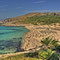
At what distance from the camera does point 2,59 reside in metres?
21.2

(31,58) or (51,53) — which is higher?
(51,53)

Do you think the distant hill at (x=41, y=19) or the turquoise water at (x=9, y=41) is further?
the distant hill at (x=41, y=19)

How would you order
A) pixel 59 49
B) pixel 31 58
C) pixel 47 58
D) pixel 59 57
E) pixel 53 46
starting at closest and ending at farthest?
1. pixel 59 57
2. pixel 47 58
3. pixel 59 49
4. pixel 31 58
5. pixel 53 46

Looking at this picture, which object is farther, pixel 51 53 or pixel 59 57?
pixel 51 53

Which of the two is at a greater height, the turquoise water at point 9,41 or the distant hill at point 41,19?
the distant hill at point 41,19

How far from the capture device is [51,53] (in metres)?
16.6

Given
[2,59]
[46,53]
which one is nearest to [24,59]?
[2,59]

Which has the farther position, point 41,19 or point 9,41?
point 41,19

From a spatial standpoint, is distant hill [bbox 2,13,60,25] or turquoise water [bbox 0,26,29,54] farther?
distant hill [bbox 2,13,60,25]

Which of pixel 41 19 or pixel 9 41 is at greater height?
pixel 41 19

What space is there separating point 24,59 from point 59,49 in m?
5.67

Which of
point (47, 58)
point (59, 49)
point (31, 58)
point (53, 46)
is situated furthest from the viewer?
point (53, 46)

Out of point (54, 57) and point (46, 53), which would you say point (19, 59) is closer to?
point (46, 53)

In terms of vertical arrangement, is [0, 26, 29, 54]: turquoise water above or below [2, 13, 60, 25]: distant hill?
below
